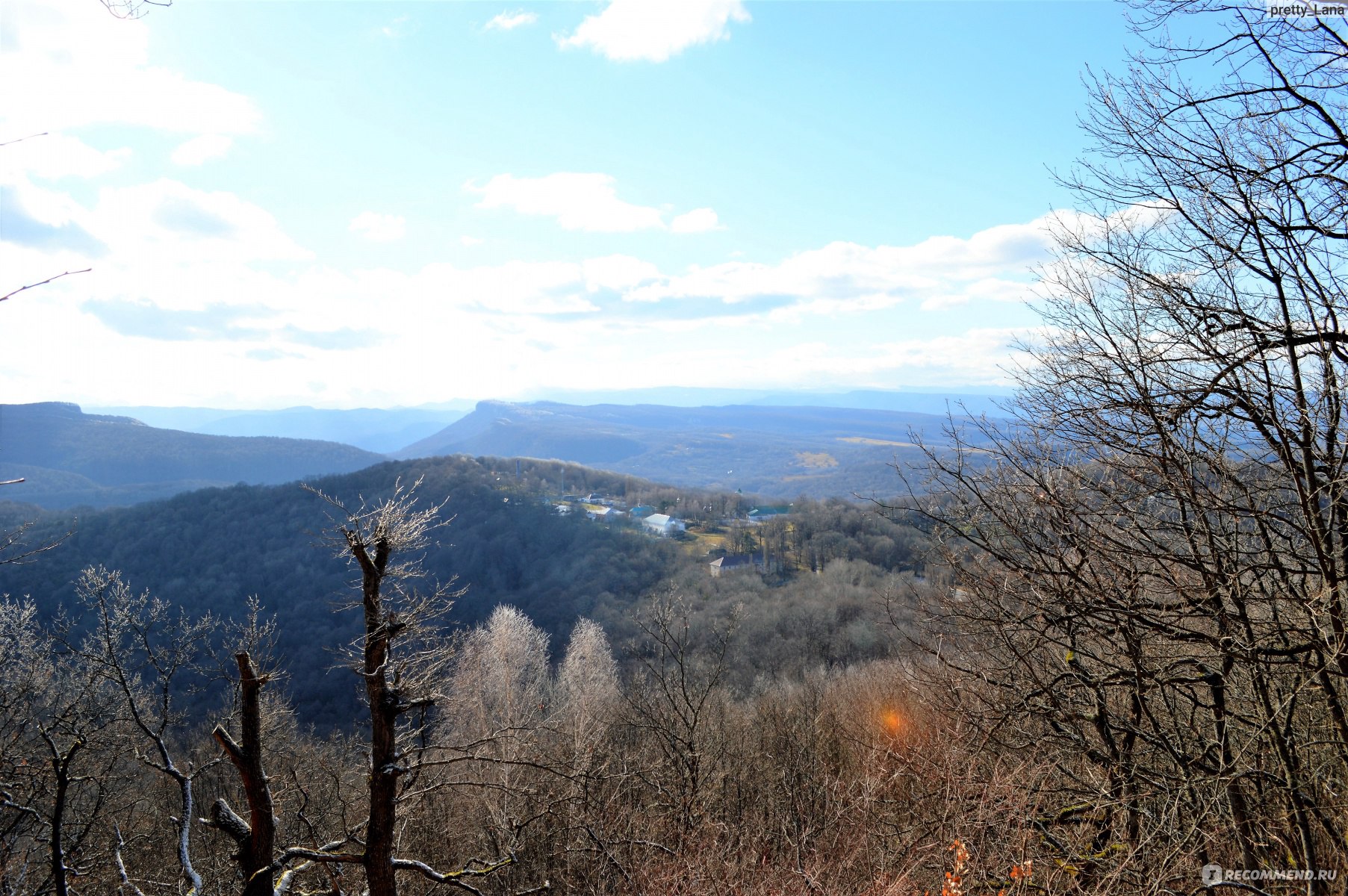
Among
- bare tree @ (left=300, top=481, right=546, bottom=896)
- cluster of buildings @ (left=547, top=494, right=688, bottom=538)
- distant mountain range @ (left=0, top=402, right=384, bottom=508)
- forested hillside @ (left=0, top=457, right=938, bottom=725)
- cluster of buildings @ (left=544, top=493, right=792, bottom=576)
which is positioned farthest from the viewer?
distant mountain range @ (left=0, top=402, right=384, bottom=508)

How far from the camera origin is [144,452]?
451ft

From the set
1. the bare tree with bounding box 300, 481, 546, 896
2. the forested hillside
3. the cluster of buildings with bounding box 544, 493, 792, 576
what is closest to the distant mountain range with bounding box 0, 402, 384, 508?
the cluster of buildings with bounding box 544, 493, 792, 576

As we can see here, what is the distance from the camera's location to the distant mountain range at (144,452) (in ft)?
431

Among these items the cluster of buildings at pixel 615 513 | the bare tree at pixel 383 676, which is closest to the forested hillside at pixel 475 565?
the cluster of buildings at pixel 615 513

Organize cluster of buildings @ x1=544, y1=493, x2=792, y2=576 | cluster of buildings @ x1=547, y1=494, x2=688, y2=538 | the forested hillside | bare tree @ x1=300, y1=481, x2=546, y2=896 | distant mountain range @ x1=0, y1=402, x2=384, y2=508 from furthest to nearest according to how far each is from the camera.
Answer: distant mountain range @ x1=0, y1=402, x2=384, y2=508 < cluster of buildings @ x1=547, y1=494, x2=688, y2=538 < cluster of buildings @ x1=544, y1=493, x2=792, y2=576 < the forested hillside < bare tree @ x1=300, y1=481, x2=546, y2=896

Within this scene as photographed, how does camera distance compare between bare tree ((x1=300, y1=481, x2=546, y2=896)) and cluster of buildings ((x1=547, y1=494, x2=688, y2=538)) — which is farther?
cluster of buildings ((x1=547, y1=494, x2=688, y2=538))

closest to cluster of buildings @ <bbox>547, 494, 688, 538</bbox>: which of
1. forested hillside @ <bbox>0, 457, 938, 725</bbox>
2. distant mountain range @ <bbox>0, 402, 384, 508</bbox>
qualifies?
forested hillside @ <bbox>0, 457, 938, 725</bbox>

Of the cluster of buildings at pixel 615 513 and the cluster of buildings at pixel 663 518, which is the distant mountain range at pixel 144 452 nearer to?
the cluster of buildings at pixel 615 513

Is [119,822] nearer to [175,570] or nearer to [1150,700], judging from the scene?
[1150,700]

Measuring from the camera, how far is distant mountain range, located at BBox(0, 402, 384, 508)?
132m

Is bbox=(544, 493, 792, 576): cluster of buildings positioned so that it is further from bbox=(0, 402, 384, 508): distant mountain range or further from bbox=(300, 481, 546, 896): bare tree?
bbox=(0, 402, 384, 508): distant mountain range

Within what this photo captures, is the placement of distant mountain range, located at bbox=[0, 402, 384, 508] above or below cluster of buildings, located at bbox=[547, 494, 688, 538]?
above

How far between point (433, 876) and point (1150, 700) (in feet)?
29.5


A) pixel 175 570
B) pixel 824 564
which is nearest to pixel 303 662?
pixel 175 570
